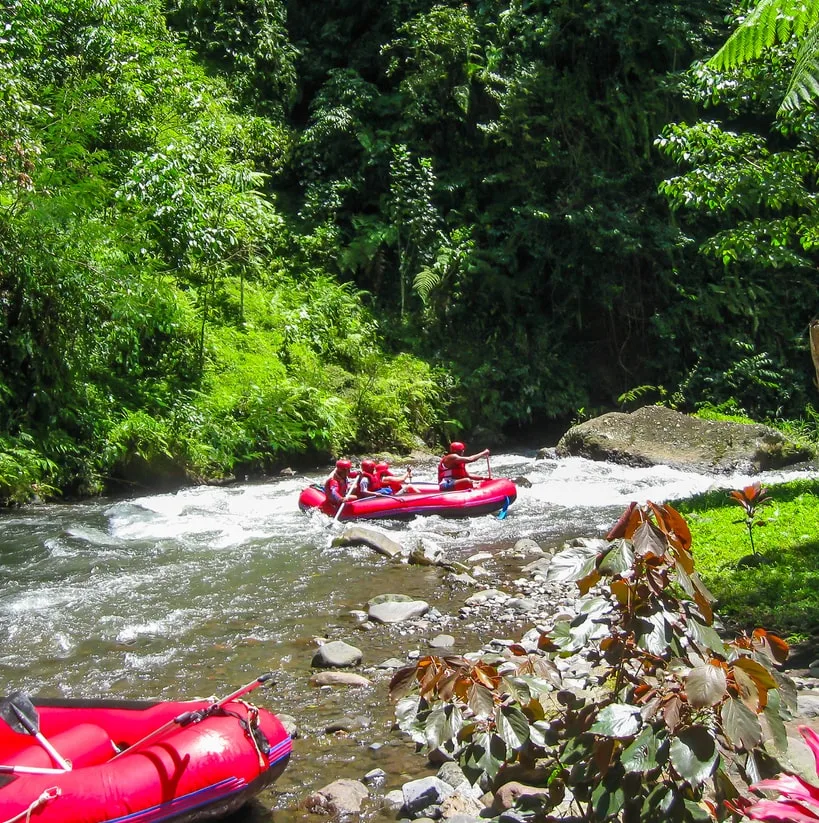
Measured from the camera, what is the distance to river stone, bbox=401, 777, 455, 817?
11.8 feet

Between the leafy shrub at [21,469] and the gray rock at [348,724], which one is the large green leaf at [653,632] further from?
the leafy shrub at [21,469]

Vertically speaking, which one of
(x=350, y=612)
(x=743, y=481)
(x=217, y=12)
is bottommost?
(x=743, y=481)

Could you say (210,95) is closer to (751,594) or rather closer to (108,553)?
(108,553)

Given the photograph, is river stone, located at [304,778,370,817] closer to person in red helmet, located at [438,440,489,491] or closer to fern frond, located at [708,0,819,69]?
fern frond, located at [708,0,819,69]

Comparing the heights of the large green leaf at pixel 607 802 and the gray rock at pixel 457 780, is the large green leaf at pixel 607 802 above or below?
above

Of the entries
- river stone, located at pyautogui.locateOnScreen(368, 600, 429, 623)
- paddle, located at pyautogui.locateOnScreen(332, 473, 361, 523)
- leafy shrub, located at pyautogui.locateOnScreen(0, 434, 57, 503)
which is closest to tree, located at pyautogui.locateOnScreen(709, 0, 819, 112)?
river stone, located at pyautogui.locateOnScreen(368, 600, 429, 623)

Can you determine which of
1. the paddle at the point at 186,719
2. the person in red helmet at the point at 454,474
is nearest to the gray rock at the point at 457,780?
the paddle at the point at 186,719

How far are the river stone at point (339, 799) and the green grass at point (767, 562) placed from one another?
7.65ft

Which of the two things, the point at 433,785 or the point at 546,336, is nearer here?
the point at 433,785

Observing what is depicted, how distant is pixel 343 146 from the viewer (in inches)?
750

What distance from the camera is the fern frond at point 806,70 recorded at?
18.8 ft

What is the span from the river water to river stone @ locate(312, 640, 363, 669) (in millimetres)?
94

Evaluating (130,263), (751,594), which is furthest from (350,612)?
(130,263)

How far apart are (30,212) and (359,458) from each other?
631cm
